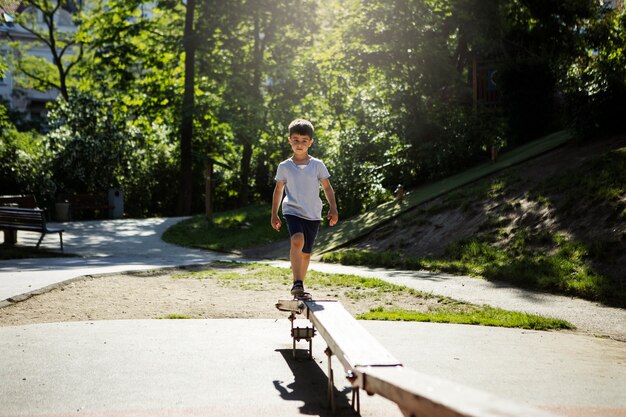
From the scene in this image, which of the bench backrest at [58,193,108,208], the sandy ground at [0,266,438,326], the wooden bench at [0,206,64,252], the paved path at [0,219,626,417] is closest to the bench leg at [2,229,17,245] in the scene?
the wooden bench at [0,206,64,252]

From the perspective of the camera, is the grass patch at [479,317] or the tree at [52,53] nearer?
the grass patch at [479,317]

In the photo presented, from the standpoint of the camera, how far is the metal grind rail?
10.1 ft

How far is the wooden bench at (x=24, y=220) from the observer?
18.3m

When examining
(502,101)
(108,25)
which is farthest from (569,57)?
(108,25)

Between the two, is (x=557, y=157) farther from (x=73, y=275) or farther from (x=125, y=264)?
(x=73, y=275)

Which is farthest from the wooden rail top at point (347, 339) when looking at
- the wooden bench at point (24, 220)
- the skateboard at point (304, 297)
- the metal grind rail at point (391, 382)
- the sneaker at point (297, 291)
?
the wooden bench at point (24, 220)

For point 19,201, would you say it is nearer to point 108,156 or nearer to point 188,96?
point 188,96

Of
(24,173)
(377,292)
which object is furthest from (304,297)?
(24,173)

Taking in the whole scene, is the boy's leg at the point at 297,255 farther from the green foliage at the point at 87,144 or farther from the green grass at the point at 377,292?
the green foliage at the point at 87,144

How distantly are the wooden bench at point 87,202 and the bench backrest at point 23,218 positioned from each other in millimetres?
12093

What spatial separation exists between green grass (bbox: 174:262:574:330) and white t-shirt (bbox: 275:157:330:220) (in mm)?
1728

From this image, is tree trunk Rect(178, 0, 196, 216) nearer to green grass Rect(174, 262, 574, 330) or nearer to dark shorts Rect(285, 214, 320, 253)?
green grass Rect(174, 262, 574, 330)

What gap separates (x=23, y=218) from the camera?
60.6 feet

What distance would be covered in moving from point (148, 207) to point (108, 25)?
8433 mm
